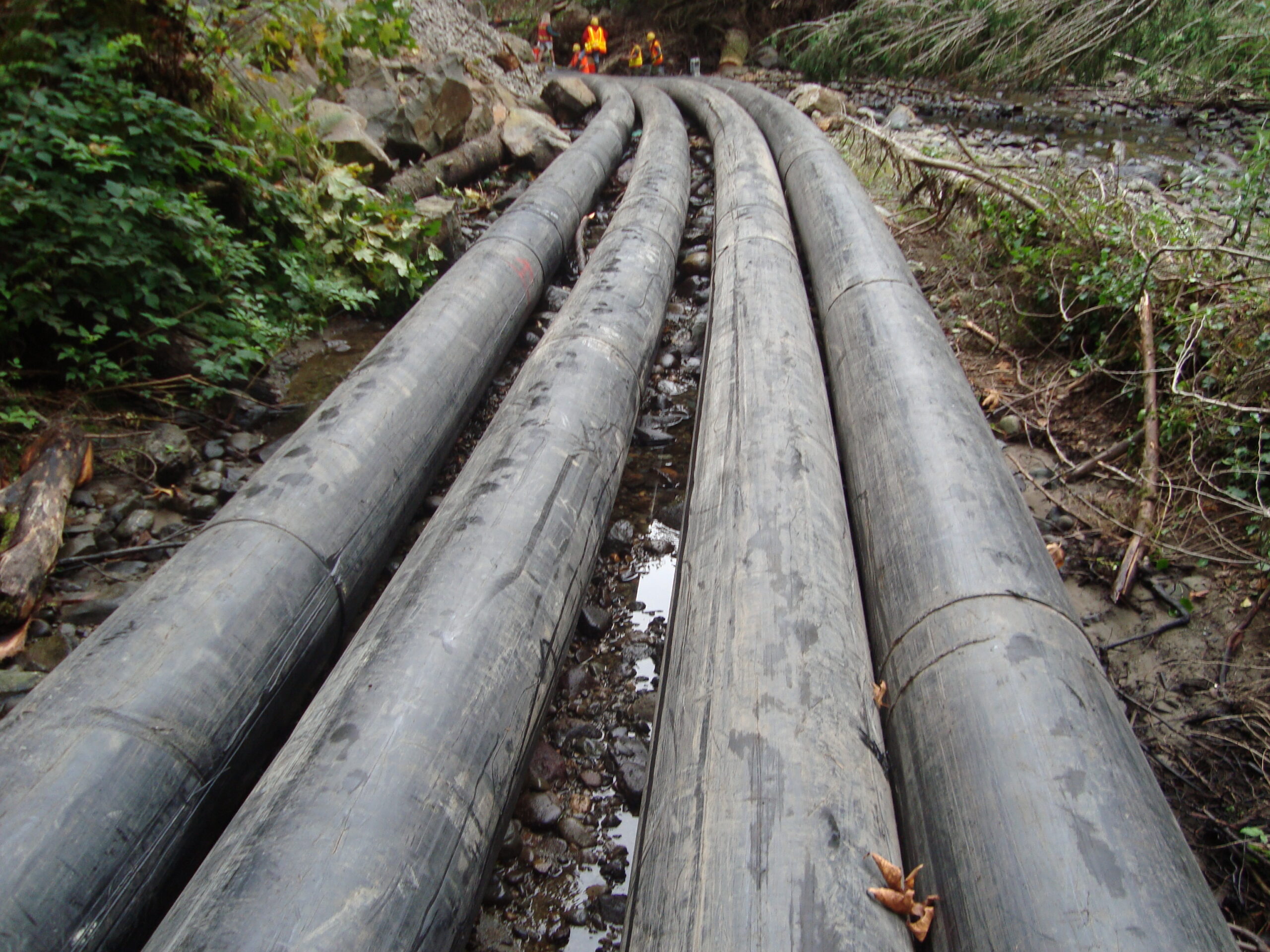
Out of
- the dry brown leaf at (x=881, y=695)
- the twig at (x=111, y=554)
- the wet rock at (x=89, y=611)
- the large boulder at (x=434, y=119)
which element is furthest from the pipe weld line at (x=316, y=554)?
the large boulder at (x=434, y=119)

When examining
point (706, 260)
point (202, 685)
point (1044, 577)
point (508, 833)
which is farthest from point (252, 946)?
point (706, 260)

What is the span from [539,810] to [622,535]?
45.5 inches

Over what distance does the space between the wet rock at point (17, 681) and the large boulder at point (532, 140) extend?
19.5 feet

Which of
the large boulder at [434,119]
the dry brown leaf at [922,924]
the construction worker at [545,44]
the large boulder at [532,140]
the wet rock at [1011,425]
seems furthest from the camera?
the construction worker at [545,44]

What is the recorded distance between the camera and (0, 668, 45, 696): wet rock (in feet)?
6.47

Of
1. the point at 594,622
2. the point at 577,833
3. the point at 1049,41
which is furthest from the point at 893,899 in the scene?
the point at 1049,41

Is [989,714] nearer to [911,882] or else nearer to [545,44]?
[911,882]

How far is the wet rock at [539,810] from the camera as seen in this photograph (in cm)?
195

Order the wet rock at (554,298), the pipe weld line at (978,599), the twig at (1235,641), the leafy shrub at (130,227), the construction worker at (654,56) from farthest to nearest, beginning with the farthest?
the construction worker at (654,56) → the wet rock at (554,298) → the leafy shrub at (130,227) → the twig at (1235,641) → the pipe weld line at (978,599)

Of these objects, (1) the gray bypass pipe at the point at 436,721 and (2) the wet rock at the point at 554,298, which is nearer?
(1) the gray bypass pipe at the point at 436,721

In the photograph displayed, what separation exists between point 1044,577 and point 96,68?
13.6ft

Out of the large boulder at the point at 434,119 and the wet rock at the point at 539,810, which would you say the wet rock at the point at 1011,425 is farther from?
the large boulder at the point at 434,119

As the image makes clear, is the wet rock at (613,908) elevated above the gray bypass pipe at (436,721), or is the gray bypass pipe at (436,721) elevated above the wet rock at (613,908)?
the gray bypass pipe at (436,721)

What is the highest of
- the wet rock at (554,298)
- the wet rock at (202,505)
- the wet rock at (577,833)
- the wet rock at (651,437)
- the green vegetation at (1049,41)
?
the green vegetation at (1049,41)
